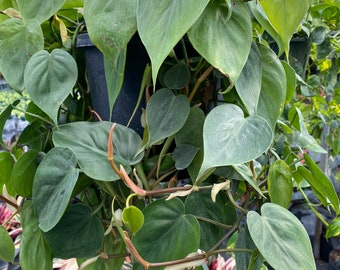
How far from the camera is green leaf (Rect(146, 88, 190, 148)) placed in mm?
371

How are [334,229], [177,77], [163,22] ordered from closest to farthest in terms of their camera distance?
[163,22]
[177,77]
[334,229]

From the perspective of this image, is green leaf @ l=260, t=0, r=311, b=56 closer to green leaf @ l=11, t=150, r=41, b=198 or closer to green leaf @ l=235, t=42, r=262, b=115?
green leaf @ l=235, t=42, r=262, b=115

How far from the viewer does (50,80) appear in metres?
0.36

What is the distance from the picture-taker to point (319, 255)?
1.88 m

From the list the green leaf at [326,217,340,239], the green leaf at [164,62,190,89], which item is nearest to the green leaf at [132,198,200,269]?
the green leaf at [164,62,190,89]

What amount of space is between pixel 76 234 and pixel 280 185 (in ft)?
0.72

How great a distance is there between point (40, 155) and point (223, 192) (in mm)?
212

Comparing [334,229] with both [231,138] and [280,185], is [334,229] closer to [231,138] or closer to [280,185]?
[280,185]

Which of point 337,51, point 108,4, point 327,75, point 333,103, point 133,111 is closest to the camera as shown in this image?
point 108,4

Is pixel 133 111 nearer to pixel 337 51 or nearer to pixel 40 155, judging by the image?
pixel 40 155

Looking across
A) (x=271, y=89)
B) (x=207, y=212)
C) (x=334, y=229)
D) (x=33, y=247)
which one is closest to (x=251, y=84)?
(x=271, y=89)

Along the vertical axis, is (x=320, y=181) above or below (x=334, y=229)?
above

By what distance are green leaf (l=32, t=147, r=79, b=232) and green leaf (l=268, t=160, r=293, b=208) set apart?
20cm

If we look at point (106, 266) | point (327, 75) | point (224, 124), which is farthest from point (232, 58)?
point (327, 75)
